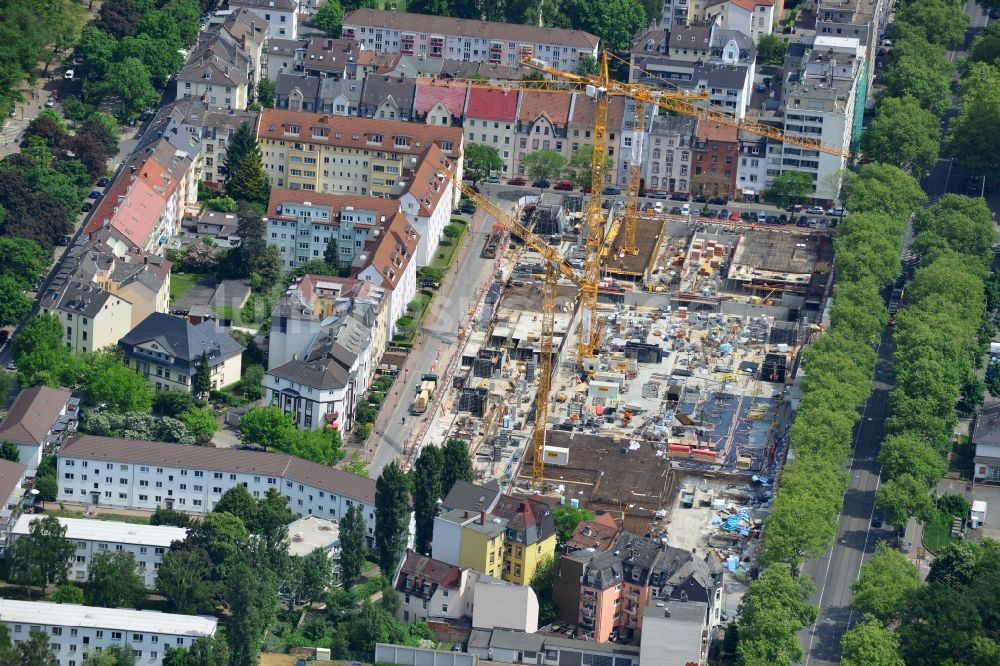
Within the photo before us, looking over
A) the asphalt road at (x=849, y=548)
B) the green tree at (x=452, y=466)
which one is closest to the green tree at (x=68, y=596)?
the green tree at (x=452, y=466)

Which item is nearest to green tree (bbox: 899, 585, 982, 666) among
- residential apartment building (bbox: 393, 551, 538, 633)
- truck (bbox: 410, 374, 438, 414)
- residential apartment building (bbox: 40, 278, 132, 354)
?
residential apartment building (bbox: 393, 551, 538, 633)

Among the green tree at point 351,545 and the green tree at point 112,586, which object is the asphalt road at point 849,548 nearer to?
the green tree at point 351,545

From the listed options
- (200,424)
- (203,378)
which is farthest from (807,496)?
(203,378)

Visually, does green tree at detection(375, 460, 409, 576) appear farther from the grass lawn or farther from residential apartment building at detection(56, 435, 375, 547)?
the grass lawn

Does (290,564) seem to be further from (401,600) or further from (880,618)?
(880,618)

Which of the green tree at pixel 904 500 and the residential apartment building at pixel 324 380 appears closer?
the green tree at pixel 904 500

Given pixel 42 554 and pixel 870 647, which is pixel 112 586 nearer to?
pixel 42 554
